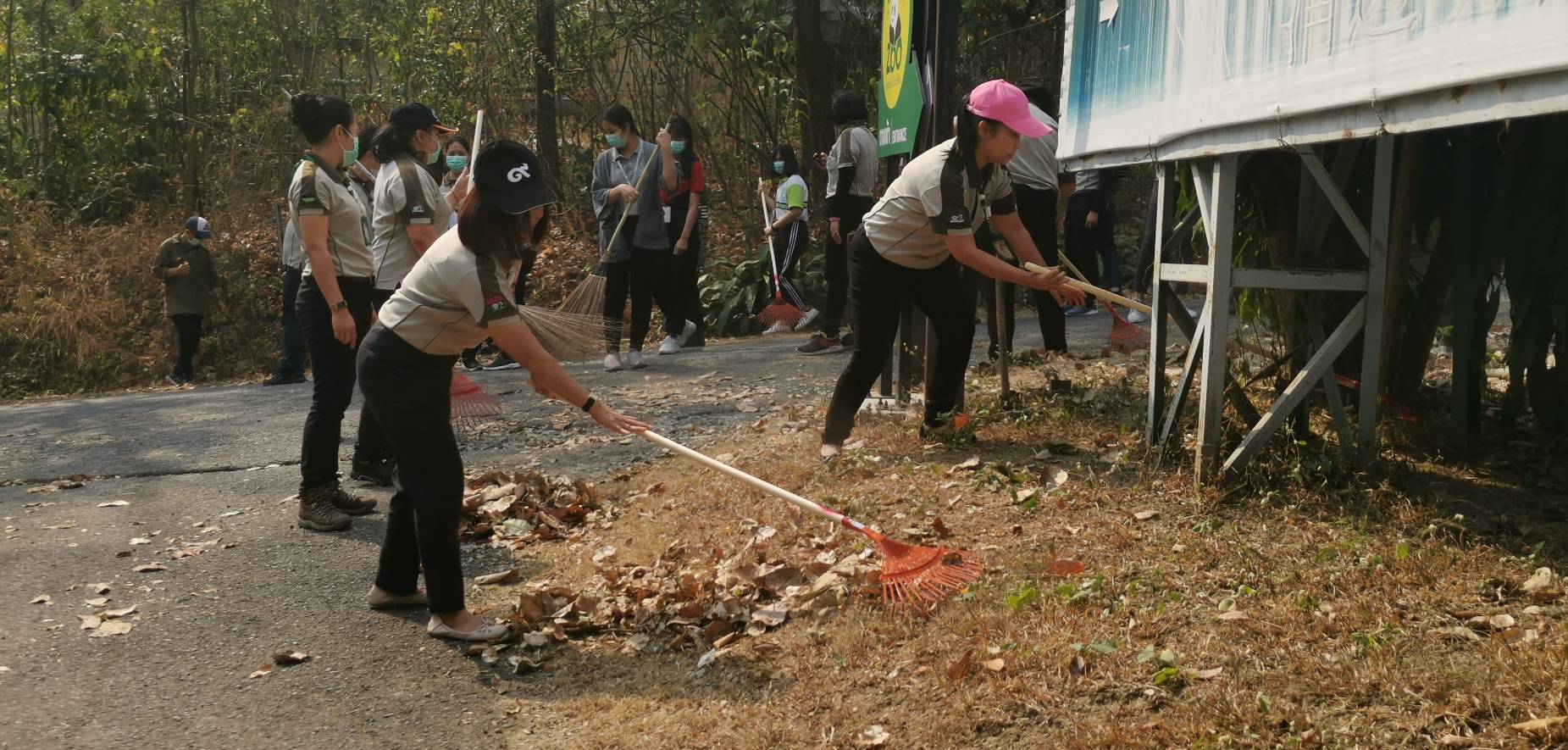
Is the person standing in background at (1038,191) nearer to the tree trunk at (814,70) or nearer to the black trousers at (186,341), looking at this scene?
the tree trunk at (814,70)

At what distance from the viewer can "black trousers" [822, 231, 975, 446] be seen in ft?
22.4

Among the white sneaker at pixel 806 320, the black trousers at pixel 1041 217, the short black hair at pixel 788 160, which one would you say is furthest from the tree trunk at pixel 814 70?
the black trousers at pixel 1041 217

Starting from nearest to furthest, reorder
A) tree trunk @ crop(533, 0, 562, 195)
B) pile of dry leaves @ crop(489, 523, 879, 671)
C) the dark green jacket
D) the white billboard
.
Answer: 1. the white billboard
2. pile of dry leaves @ crop(489, 523, 879, 671)
3. the dark green jacket
4. tree trunk @ crop(533, 0, 562, 195)

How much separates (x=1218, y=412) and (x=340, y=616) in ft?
12.7

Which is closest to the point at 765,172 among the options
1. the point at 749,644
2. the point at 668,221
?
the point at 668,221

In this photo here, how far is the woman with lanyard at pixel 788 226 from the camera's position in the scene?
1333cm

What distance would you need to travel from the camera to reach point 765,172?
63.1ft

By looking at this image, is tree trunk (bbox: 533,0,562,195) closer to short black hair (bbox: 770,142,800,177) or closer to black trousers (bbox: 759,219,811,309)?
black trousers (bbox: 759,219,811,309)

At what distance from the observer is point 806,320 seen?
1491 cm

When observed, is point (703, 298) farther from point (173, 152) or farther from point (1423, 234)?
point (173, 152)

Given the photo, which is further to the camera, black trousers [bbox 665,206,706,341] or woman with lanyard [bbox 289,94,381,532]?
black trousers [bbox 665,206,706,341]

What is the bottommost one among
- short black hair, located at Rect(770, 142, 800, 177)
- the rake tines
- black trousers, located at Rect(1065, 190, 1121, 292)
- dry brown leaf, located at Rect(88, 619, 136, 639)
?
dry brown leaf, located at Rect(88, 619, 136, 639)

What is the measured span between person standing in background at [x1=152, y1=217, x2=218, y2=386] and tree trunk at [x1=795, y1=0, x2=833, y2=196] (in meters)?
7.65

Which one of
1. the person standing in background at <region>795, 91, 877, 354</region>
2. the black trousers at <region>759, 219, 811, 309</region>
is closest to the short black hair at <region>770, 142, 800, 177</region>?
the black trousers at <region>759, 219, 811, 309</region>
